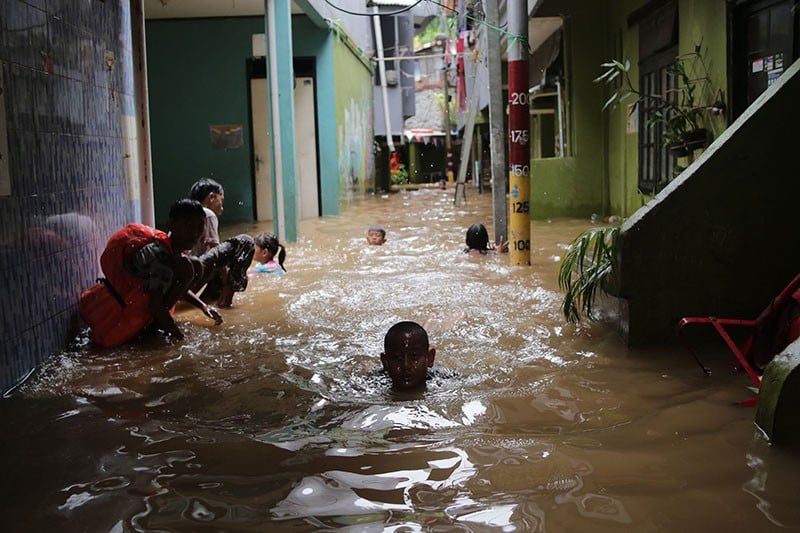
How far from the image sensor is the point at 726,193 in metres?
4.21

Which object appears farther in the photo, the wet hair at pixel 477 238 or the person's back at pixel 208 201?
the wet hair at pixel 477 238

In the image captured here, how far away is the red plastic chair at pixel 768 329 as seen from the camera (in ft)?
11.7

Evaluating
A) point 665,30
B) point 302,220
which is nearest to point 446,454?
point 665,30

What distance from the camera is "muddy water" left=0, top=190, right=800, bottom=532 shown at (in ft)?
8.00

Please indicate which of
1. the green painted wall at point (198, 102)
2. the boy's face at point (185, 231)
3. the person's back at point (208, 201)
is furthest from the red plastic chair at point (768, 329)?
the green painted wall at point (198, 102)

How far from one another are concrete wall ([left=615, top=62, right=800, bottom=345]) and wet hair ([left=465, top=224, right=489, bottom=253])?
4.19m

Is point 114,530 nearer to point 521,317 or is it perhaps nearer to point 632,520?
point 632,520

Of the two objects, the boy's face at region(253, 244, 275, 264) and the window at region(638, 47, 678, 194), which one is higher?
the window at region(638, 47, 678, 194)

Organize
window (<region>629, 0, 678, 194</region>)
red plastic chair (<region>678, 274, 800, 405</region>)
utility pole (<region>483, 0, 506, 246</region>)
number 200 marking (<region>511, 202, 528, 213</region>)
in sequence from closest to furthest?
red plastic chair (<region>678, 274, 800, 405</region>)
number 200 marking (<region>511, 202, 528, 213</region>)
utility pole (<region>483, 0, 506, 246</region>)
window (<region>629, 0, 678, 194</region>)

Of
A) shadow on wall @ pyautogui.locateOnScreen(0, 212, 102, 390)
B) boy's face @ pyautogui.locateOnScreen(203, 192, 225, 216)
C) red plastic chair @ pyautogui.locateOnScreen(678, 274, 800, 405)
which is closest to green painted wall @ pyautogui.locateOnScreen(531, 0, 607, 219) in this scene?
boy's face @ pyautogui.locateOnScreen(203, 192, 225, 216)

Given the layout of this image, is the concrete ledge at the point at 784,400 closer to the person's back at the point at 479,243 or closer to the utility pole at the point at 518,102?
the utility pole at the point at 518,102

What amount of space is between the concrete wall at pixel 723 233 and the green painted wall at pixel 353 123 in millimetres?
11200

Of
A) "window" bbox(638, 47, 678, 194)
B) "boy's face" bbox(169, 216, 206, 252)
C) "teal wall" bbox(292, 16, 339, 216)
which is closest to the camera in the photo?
"boy's face" bbox(169, 216, 206, 252)

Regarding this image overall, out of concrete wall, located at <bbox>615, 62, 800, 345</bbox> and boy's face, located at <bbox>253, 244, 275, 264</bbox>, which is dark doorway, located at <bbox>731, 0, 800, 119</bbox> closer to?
concrete wall, located at <bbox>615, 62, 800, 345</bbox>
